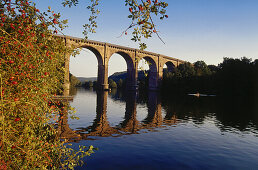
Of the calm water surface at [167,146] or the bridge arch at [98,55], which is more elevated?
the bridge arch at [98,55]

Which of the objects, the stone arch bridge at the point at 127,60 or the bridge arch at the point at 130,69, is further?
the bridge arch at the point at 130,69

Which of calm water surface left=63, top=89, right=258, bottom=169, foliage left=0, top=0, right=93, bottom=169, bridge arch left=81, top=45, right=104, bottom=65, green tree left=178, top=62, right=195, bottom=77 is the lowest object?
calm water surface left=63, top=89, right=258, bottom=169

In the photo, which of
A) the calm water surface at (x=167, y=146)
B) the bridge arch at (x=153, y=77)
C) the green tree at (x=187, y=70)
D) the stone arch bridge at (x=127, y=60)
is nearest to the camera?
the calm water surface at (x=167, y=146)

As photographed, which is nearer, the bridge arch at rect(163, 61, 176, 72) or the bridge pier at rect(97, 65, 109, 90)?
the bridge pier at rect(97, 65, 109, 90)

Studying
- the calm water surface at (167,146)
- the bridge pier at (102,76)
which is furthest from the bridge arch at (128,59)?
the calm water surface at (167,146)

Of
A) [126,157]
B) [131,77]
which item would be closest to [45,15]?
[126,157]

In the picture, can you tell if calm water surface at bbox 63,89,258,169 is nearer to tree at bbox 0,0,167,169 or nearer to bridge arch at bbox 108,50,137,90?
tree at bbox 0,0,167,169

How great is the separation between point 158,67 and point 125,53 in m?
21.4

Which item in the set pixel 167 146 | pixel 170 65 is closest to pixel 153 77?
pixel 170 65

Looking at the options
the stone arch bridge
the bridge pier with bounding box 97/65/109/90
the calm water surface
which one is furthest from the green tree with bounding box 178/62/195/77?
the calm water surface

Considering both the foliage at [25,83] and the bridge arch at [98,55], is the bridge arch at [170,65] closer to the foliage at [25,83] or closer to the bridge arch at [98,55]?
the bridge arch at [98,55]

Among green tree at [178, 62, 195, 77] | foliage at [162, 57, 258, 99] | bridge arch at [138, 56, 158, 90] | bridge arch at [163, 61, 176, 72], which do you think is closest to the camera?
foliage at [162, 57, 258, 99]

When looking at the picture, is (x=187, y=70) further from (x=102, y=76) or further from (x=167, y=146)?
(x=167, y=146)

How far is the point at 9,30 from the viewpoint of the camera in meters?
4.98
